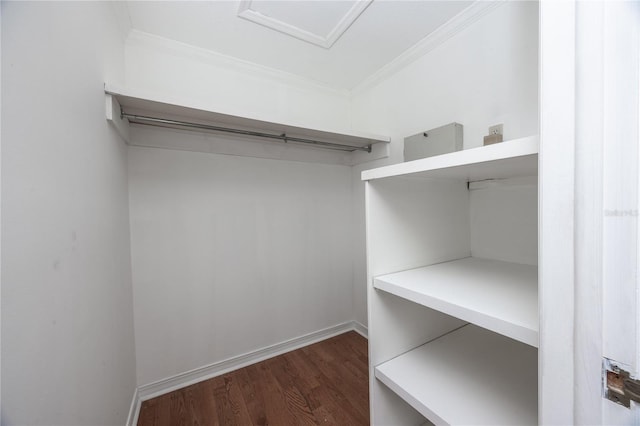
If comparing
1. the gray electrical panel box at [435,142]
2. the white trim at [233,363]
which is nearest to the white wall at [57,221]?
the white trim at [233,363]

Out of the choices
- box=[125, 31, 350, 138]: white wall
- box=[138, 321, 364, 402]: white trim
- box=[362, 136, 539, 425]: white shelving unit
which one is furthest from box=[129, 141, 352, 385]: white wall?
box=[362, 136, 539, 425]: white shelving unit

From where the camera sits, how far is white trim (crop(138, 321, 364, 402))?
56.9 inches

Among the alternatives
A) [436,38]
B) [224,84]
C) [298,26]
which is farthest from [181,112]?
[436,38]

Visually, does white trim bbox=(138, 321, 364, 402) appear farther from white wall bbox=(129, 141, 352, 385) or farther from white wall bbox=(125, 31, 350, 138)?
white wall bbox=(125, 31, 350, 138)

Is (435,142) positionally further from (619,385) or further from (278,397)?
(278,397)

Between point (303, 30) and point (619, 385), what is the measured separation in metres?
1.78

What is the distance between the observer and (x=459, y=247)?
121 cm

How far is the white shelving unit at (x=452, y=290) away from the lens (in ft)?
2.15

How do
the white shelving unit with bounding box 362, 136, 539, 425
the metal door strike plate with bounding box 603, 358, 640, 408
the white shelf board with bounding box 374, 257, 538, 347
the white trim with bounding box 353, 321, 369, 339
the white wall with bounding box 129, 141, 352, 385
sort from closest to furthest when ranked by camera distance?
the metal door strike plate with bounding box 603, 358, 640, 408 → the white shelf board with bounding box 374, 257, 538, 347 → the white shelving unit with bounding box 362, 136, 539, 425 → the white wall with bounding box 129, 141, 352, 385 → the white trim with bounding box 353, 321, 369, 339

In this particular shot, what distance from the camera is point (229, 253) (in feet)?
5.49

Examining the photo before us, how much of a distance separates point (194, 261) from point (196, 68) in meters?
1.27

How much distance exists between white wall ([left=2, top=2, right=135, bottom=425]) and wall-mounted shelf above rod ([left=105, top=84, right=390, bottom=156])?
0.39ft

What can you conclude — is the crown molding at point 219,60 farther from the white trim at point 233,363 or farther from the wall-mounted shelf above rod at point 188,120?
the white trim at point 233,363

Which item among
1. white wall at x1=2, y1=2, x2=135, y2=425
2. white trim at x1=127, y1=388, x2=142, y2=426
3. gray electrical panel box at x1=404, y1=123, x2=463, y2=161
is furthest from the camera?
gray electrical panel box at x1=404, y1=123, x2=463, y2=161
